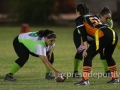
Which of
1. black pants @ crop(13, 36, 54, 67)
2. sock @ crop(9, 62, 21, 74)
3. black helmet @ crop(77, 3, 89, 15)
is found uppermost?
black helmet @ crop(77, 3, 89, 15)

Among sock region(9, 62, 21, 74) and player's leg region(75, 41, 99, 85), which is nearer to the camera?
player's leg region(75, 41, 99, 85)

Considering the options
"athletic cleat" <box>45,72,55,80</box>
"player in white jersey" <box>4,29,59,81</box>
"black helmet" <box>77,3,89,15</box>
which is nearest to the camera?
"player in white jersey" <box>4,29,59,81</box>

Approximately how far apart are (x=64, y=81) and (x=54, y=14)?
2171 centimetres

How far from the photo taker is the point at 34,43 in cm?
889

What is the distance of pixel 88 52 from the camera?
8492mm

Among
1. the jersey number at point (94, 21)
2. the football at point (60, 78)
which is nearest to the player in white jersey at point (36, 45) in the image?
the football at point (60, 78)

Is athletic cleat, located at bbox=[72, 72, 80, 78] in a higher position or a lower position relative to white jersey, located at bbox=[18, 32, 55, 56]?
lower

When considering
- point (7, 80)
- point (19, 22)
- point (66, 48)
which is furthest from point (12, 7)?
point (7, 80)

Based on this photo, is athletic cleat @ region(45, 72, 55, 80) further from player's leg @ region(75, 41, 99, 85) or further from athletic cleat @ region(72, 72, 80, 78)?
player's leg @ region(75, 41, 99, 85)

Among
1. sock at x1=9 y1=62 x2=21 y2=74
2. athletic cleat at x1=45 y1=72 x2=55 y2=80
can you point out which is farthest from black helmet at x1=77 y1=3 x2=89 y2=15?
sock at x1=9 y1=62 x2=21 y2=74

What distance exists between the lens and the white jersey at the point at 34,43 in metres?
8.70

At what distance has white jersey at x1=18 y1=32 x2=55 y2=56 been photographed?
8.70 meters

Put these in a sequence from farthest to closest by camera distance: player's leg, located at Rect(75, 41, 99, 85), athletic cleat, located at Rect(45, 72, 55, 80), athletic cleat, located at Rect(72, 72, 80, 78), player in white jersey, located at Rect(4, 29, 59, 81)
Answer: athletic cleat, located at Rect(72, 72, 80, 78) → athletic cleat, located at Rect(45, 72, 55, 80) → player in white jersey, located at Rect(4, 29, 59, 81) → player's leg, located at Rect(75, 41, 99, 85)

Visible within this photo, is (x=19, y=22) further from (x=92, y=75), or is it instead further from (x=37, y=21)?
(x=92, y=75)
